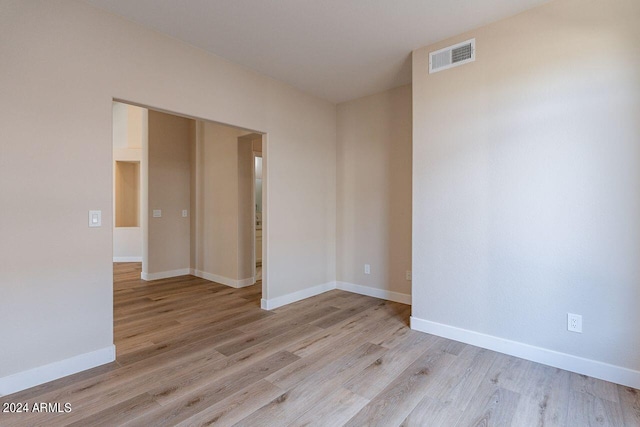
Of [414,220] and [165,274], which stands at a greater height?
[414,220]

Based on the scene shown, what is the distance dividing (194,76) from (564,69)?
3077 millimetres

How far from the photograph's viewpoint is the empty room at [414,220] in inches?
74.0

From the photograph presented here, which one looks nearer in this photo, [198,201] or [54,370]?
[54,370]

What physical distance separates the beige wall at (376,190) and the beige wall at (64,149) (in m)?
2.14

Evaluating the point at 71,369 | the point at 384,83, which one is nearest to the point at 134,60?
the point at 71,369

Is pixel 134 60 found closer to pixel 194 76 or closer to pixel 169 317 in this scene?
pixel 194 76

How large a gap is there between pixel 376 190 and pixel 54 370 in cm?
359

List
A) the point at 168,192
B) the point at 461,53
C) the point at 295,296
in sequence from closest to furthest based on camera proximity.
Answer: the point at 461,53 < the point at 295,296 < the point at 168,192

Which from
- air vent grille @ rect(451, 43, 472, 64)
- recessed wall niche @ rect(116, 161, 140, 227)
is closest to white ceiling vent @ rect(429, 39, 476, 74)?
air vent grille @ rect(451, 43, 472, 64)

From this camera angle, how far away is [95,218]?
7.28ft

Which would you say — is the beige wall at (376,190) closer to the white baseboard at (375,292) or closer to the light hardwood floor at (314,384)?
the white baseboard at (375,292)

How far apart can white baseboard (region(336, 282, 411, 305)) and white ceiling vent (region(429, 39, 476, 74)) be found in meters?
2.62

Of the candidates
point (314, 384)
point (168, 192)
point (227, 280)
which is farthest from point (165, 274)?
point (314, 384)

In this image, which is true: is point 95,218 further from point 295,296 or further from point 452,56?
point 452,56
